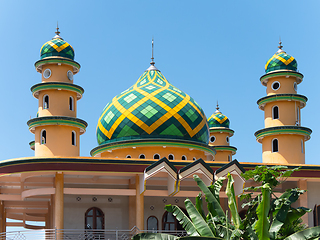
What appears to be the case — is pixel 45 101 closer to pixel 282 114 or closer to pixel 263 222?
pixel 282 114

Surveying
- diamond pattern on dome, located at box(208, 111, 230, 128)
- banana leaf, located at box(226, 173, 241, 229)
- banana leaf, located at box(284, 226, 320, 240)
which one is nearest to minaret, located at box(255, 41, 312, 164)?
diamond pattern on dome, located at box(208, 111, 230, 128)

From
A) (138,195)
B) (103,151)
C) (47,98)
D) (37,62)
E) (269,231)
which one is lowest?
(269,231)

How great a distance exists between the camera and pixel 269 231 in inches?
757

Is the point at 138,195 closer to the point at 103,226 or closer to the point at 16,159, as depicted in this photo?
the point at 103,226

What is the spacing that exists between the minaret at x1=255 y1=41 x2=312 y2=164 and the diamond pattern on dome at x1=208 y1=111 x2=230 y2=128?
9390mm

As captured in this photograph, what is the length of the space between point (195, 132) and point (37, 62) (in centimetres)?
917

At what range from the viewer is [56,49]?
102 feet

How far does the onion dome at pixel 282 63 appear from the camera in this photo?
1325 inches

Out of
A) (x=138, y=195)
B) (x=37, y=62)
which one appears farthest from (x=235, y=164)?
(x=37, y=62)

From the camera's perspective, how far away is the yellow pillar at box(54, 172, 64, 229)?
82.9 feet

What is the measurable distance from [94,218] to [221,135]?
16764mm

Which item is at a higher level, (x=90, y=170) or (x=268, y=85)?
(x=268, y=85)

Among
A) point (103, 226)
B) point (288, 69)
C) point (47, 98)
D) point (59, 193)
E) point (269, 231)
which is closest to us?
point (269, 231)

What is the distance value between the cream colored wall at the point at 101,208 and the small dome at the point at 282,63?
11.6 m
